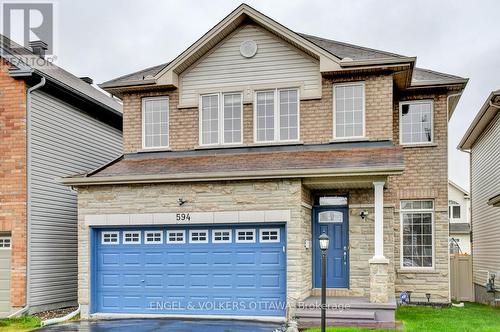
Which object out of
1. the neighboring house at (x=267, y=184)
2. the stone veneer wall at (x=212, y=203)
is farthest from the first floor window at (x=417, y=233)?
the stone veneer wall at (x=212, y=203)

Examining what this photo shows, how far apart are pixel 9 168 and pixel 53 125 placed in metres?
1.92

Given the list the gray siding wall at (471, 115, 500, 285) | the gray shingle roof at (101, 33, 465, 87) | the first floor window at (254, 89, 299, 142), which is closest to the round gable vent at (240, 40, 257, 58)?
the first floor window at (254, 89, 299, 142)

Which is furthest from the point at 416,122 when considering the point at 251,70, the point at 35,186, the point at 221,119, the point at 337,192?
the point at 35,186

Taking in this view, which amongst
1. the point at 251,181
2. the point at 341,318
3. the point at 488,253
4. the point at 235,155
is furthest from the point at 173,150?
the point at 488,253

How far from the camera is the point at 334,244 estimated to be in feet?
47.1

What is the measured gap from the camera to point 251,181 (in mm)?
13359

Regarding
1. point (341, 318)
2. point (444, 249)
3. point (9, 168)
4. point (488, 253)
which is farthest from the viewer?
point (488, 253)

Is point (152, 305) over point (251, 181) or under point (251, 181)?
under

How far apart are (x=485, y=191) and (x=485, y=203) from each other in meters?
0.42

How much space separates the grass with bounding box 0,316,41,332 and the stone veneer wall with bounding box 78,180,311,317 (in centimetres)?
116

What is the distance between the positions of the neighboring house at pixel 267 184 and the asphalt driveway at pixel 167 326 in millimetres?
636

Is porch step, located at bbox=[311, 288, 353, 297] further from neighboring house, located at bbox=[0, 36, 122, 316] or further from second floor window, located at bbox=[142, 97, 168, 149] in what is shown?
neighboring house, located at bbox=[0, 36, 122, 316]

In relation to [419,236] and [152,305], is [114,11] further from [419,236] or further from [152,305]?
[419,236]

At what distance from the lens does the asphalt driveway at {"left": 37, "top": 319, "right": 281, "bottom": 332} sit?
12.0m
